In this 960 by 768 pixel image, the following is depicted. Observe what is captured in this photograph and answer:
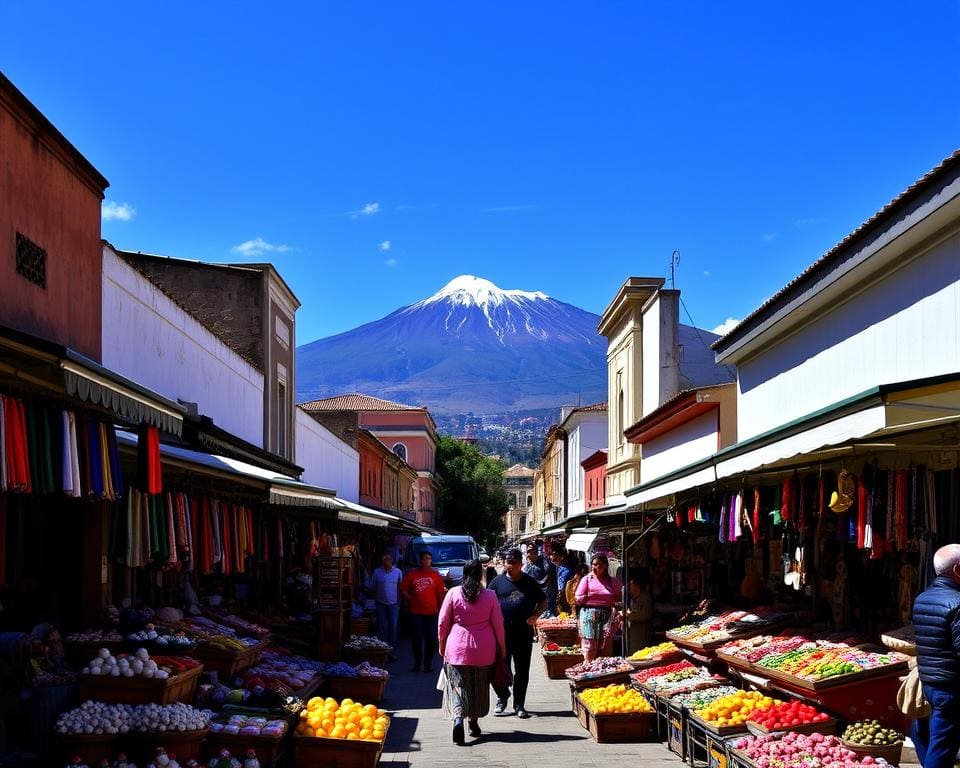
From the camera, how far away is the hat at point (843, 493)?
9.56m

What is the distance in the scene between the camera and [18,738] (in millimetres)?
8258

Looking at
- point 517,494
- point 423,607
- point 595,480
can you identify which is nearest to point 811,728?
point 423,607

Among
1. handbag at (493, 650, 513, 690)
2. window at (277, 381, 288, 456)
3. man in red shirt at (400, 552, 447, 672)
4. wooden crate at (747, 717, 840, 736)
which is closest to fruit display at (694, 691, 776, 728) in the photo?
wooden crate at (747, 717, 840, 736)

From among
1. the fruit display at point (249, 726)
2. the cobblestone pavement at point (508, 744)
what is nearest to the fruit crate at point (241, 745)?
the fruit display at point (249, 726)

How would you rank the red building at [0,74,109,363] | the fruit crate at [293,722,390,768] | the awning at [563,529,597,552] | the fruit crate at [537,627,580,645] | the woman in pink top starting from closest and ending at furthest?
the fruit crate at [293,722,390,768], the red building at [0,74,109,363], the woman in pink top, the fruit crate at [537,627,580,645], the awning at [563,529,597,552]

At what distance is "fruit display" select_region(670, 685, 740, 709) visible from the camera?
10.4m

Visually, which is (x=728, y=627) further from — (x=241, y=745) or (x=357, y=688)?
(x=241, y=745)

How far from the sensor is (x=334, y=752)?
Answer: 932 cm

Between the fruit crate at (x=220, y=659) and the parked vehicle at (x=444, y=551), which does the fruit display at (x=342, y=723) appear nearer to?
the fruit crate at (x=220, y=659)

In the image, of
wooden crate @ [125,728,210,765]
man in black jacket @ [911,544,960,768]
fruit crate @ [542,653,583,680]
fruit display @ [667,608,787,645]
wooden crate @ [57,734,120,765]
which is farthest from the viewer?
fruit crate @ [542,653,583,680]

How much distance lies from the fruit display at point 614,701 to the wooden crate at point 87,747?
190 inches

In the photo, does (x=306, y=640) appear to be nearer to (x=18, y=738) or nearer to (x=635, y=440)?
(x=18, y=738)

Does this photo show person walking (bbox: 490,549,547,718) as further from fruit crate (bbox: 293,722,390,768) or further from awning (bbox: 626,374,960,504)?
awning (bbox: 626,374,960,504)

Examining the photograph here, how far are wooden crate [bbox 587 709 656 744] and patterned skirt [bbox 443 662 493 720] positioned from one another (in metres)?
1.10
